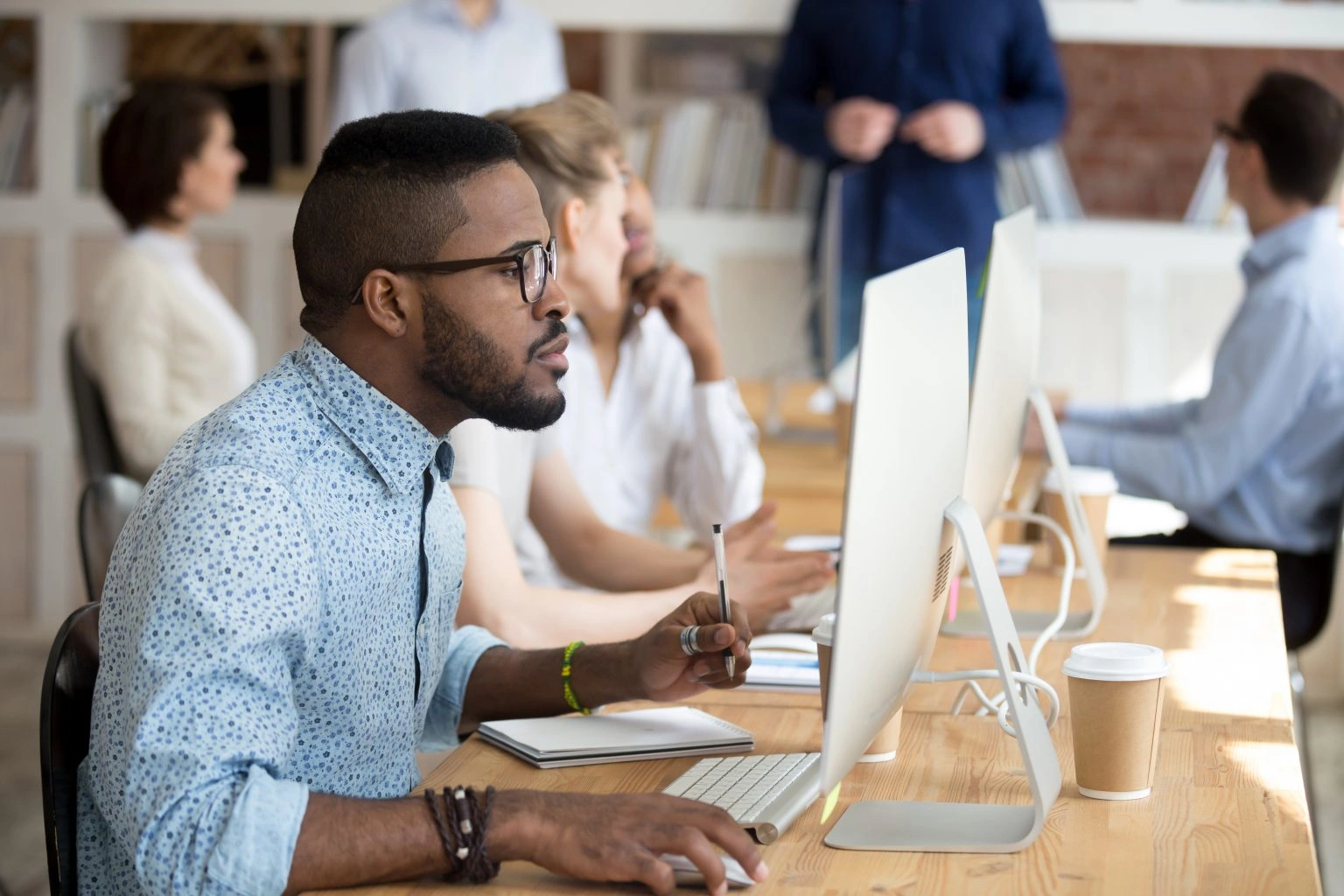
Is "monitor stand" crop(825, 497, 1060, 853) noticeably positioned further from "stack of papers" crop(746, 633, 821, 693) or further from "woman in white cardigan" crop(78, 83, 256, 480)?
"woman in white cardigan" crop(78, 83, 256, 480)

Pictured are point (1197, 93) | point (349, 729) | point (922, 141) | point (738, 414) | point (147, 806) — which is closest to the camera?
point (147, 806)

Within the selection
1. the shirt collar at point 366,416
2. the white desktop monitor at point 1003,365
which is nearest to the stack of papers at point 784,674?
the white desktop monitor at point 1003,365

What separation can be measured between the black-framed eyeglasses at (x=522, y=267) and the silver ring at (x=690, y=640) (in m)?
0.34

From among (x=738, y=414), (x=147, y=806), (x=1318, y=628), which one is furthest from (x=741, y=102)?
(x=147, y=806)

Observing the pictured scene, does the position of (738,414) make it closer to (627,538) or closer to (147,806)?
(627,538)

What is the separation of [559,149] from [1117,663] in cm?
122

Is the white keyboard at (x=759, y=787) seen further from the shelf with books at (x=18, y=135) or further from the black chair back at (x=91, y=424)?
the shelf with books at (x=18, y=135)

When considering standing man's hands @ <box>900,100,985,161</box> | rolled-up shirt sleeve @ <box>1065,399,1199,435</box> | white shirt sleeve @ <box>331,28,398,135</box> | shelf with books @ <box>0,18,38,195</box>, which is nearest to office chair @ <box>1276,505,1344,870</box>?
rolled-up shirt sleeve @ <box>1065,399,1199,435</box>

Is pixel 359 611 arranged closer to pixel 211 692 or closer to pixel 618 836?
pixel 211 692

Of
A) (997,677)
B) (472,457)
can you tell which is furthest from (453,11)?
(997,677)

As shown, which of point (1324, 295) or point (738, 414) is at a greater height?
point (1324, 295)

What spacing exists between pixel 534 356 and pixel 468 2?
9.70ft

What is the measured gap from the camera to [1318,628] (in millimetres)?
2811

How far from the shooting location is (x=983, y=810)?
1246mm
